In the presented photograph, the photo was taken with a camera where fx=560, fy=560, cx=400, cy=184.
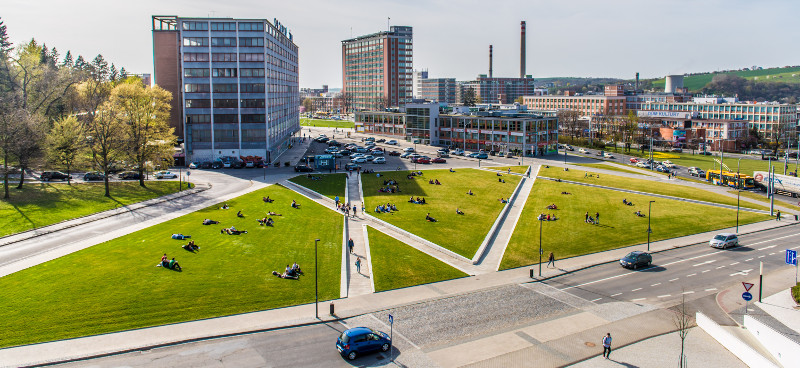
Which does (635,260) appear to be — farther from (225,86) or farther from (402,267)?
(225,86)

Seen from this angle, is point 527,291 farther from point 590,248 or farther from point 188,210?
point 188,210

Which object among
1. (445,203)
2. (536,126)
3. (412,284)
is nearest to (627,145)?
(536,126)

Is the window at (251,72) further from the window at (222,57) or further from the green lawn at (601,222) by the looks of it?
the green lawn at (601,222)

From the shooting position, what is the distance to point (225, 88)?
103438 millimetres

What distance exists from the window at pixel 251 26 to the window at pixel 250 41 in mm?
1609

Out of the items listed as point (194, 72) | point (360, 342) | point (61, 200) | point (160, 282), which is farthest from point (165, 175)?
point (360, 342)

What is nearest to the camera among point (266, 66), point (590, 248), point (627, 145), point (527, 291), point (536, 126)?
point (527, 291)

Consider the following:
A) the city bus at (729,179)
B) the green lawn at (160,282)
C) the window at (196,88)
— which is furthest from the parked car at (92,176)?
the city bus at (729,179)

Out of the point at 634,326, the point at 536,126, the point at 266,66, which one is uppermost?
the point at 266,66

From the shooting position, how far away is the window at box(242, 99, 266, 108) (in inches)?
4122

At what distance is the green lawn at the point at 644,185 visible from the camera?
78938 mm

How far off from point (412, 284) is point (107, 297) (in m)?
21.5

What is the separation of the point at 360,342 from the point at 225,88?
272 ft

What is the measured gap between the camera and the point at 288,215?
210ft
